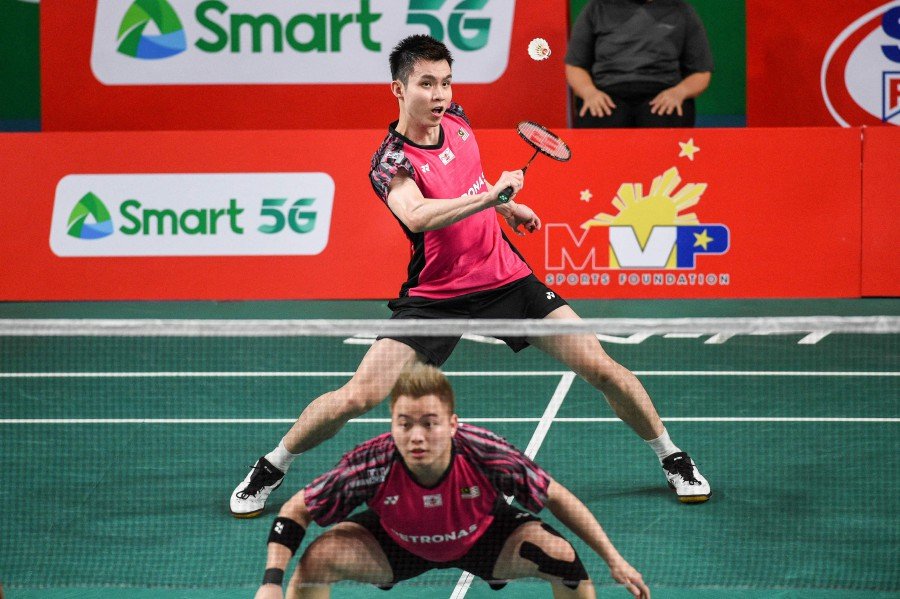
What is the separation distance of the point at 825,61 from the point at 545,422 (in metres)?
5.47

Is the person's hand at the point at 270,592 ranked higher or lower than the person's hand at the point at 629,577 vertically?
lower

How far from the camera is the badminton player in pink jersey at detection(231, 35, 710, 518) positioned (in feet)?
14.3

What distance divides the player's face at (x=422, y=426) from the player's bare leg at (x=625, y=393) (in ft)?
4.40

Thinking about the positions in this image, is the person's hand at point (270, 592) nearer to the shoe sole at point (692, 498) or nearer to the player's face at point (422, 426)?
the player's face at point (422, 426)

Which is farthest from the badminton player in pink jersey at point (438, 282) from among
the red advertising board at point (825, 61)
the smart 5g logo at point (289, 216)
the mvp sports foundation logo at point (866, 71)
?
the mvp sports foundation logo at point (866, 71)

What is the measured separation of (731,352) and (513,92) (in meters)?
3.41

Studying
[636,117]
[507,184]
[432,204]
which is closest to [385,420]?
[432,204]

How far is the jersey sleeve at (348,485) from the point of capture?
3.21 metres

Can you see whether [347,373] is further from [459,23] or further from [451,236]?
[459,23]

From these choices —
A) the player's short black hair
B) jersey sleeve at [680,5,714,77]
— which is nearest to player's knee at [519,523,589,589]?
the player's short black hair

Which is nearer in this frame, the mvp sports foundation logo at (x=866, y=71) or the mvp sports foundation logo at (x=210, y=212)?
the mvp sports foundation logo at (x=210, y=212)

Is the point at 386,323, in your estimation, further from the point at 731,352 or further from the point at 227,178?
the point at 227,178

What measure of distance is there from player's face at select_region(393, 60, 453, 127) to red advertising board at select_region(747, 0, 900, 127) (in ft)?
20.2

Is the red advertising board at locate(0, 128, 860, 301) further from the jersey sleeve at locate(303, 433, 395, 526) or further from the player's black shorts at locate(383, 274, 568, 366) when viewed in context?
the jersey sleeve at locate(303, 433, 395, 526)
